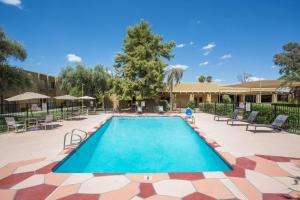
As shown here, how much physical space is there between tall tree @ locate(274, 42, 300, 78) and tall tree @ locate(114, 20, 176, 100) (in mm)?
30261

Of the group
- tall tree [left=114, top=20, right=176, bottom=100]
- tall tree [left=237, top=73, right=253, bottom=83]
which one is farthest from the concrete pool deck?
tall tree [left=237, top=73, right=253, bottom=83]

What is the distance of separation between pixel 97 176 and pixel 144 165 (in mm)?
2207

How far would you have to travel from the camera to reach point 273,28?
763 inches

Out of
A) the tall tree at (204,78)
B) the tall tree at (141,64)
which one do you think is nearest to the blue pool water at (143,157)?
the tall tree at (141,64)

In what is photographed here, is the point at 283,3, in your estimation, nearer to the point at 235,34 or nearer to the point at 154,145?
the point at 235,34

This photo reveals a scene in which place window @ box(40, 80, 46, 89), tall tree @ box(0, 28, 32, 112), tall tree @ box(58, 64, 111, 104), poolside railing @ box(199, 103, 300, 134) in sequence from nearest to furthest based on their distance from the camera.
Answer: poolside railing @ box(199, 103, 300, 134), tall tree @ box(0, 28, 32, 112), tall tree @ box(58, 64, 111, 104), window @ box(40, 80, 46, 89)

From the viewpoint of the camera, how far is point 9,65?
1399 cm

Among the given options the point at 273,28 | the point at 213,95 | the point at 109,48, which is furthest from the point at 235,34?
the point at 109,48

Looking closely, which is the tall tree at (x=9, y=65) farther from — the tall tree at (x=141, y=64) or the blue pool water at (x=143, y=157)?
the blue pool water at (x=143, y=157)

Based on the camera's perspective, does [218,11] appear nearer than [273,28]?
Yes

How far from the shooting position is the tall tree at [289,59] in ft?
123

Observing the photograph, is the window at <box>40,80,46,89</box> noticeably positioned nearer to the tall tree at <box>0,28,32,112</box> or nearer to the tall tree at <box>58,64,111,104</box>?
the tall tree at <box>58,64,111,104</box>

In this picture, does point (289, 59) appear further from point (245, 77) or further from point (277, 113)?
point (277, 113)

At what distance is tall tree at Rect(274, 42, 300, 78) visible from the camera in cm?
3756
